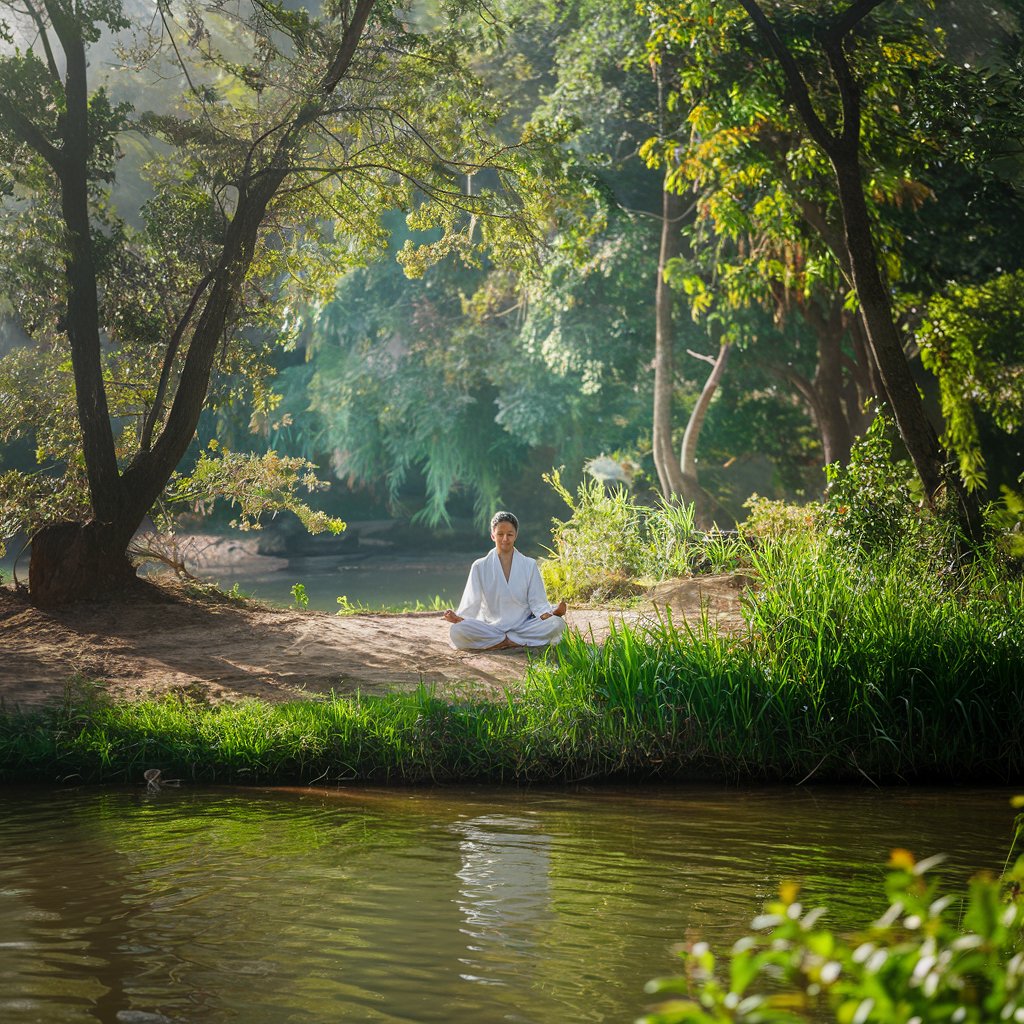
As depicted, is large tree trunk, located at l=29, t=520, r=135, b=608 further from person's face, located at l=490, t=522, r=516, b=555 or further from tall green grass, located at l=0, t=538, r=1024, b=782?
person's face, located at l=490, t=522, r=516, b=555

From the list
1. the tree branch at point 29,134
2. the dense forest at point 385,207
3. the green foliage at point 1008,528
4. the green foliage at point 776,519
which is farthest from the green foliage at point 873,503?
the tree branch at point 29,134

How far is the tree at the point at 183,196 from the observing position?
10703 mm

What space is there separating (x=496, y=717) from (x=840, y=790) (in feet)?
6.30

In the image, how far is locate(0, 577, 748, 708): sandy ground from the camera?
324 inches

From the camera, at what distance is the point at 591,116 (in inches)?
706

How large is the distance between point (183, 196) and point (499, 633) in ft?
16.5

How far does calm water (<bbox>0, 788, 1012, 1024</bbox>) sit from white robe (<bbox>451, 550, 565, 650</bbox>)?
2684mm

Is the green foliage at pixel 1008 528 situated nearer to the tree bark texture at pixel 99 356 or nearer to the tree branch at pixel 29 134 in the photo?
the tree bark texture at pixel 99 356

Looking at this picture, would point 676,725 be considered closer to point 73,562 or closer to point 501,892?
point 501,892

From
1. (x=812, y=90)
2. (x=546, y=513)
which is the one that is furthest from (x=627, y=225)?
(x=546, y=513)

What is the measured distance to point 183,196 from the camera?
11.2m

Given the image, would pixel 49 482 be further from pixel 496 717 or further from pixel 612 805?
pixel 612 805

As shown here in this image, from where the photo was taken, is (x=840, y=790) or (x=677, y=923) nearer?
(x=677, y=923)

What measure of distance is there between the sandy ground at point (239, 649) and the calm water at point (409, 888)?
5.14ft
